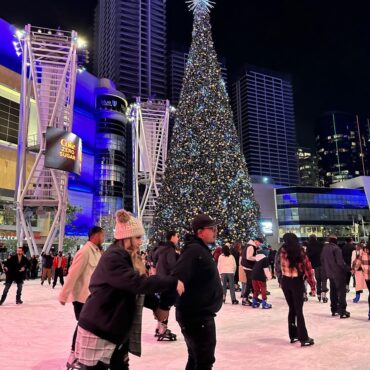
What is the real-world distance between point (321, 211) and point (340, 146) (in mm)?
115272

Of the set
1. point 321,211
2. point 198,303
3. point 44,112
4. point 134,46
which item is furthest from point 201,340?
point 134,46

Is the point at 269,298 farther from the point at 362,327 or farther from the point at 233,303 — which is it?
the point at 362,327

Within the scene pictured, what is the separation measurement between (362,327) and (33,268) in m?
21.3

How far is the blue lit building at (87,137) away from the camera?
141 feet

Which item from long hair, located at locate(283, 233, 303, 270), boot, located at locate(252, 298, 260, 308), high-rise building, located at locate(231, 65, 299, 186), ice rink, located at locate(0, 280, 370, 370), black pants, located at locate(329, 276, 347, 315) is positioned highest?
high-rise building, located at locate(231, 65, 299, 186)

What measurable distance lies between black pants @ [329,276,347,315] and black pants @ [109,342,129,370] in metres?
6.09

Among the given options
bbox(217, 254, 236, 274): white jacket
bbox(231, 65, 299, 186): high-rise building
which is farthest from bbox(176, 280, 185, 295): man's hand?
bbox(231, 65, 299, 186): high-rise building

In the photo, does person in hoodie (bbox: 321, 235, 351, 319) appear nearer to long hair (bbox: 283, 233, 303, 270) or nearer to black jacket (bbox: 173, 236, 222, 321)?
long hair (bbox: 283, 233, 303, 270)

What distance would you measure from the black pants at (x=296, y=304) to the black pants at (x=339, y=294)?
7.78 ft

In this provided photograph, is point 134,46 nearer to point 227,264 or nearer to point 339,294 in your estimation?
point 227,264

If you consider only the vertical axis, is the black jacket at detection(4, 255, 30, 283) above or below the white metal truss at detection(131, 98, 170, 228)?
below

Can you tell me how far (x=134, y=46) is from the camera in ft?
406

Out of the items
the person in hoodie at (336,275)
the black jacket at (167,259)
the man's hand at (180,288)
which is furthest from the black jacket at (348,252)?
the man's hand at (180,288)

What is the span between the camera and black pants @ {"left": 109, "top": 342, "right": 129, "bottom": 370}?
9.00ft
